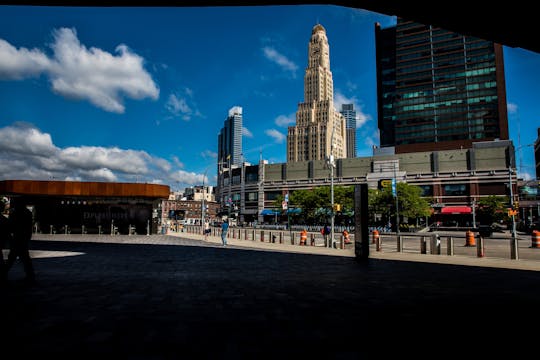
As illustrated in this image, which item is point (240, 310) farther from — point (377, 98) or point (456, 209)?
point (377, 98)

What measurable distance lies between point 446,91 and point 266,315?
416ft

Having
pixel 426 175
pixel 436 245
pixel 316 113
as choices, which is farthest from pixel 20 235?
pixel 316 113

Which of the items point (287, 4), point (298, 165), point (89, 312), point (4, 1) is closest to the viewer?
point (89, 312)

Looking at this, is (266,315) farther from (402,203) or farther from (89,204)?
(402,203)

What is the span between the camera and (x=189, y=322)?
5.39 meters

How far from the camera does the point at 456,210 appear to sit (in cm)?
6819

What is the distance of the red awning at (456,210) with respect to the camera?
221 feet

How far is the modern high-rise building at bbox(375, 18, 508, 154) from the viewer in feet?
349

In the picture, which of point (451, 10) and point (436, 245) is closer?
point (451, 10)

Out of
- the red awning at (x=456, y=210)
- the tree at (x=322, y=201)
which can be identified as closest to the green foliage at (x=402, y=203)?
the tree at (x=322, y=201)

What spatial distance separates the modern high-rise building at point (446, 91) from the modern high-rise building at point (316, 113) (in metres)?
31.8

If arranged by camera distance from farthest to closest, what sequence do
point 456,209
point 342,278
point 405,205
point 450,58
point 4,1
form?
point 450,58 → point 456,209 → point 405,205 → point 342,278 → point 4,1

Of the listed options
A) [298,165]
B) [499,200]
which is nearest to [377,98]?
[298,165]

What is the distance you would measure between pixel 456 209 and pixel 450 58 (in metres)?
67.5
